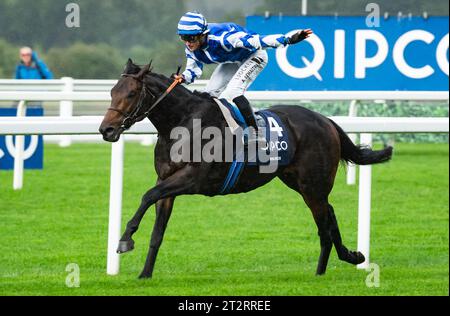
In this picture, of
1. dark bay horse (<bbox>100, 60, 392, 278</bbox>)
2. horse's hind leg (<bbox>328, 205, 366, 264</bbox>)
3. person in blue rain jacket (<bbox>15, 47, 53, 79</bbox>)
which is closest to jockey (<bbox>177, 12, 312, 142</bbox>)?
dark bay horse (<bbox>100, 60, 392, 278</bbox>)

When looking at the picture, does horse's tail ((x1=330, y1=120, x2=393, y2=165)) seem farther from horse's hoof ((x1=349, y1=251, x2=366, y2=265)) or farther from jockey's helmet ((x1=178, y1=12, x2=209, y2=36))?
jockey's helmet ((x1=178, y1=12, x2=209, y2=36))

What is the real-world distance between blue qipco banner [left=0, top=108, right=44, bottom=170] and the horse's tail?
478 centimetres

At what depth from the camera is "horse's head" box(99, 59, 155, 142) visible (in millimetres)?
6047

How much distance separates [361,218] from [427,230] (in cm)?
245

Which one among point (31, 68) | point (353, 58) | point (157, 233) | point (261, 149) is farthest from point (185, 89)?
point (31, 68)

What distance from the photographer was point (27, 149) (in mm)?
12539

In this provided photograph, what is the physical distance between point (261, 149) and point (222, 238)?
8.38 ft

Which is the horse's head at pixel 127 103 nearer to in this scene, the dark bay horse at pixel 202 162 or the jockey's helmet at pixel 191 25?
the dark bay horse at pixel 202 162

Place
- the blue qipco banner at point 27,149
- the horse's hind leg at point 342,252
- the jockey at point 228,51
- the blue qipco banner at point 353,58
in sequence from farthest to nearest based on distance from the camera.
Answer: the blue qipco banner at point 353,58 < the blue qipco banner at point 27,149 < the horse's hind leg at point 342,252 < the jockey at point 228,51

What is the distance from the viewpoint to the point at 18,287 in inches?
257

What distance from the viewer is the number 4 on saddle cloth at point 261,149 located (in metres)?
6.56

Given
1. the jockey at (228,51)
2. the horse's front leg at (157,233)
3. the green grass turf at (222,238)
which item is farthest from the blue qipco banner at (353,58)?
the horse's front leg at (157,233)

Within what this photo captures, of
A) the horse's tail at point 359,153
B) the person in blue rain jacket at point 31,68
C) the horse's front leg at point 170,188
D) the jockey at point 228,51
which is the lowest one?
the horse's front leg at point 170,188

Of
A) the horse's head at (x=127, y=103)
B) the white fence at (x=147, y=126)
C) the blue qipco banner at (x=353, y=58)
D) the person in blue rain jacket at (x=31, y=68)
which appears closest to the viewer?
the horse's head at (x=127, y=103)
